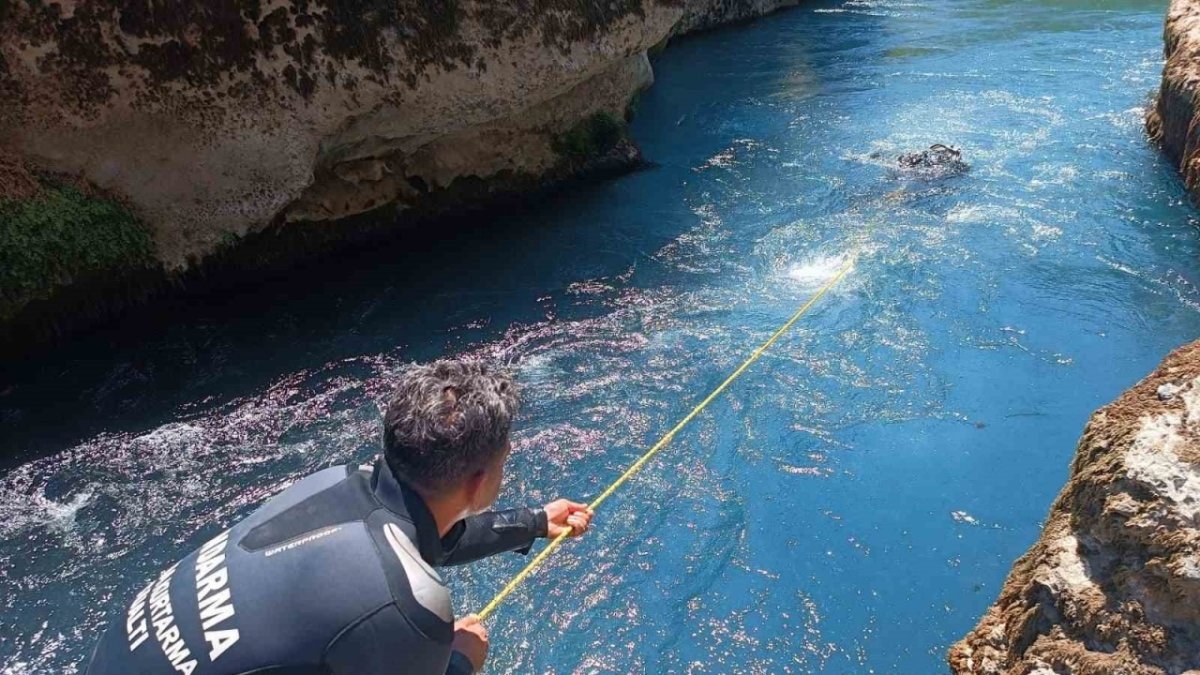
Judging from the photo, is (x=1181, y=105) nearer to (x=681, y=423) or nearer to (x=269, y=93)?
(x=681, y=423)

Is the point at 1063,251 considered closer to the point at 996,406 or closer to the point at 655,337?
the point at 996,406

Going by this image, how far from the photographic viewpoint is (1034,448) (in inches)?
230

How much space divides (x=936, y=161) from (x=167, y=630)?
36.2 feet

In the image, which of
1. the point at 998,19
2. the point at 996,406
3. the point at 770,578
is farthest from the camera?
the point at 998,19

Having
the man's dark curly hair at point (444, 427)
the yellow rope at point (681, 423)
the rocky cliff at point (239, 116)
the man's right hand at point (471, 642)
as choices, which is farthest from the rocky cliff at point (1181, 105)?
the man's dark curly hair at point (444, 427)

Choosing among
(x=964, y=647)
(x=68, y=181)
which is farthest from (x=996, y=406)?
(x=68, y=181)

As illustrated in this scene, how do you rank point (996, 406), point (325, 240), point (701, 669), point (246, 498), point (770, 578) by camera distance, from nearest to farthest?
1. point (701, 669)
2. point (770, 578)
3. point (246, 498)
4. point (996, 406)
5. point (325, 240)

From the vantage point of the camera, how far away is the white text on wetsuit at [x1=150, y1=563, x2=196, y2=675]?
1979mm

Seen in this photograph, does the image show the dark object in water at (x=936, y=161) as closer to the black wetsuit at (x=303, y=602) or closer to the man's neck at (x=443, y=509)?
A: the man's neck at (x=443, y=509)

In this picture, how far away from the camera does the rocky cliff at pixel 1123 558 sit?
9.41 feet

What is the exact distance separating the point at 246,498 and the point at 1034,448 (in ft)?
17.1

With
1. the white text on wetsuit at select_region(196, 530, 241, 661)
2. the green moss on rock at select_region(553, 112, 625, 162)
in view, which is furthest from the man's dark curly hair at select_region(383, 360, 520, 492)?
the green moss on rock at select_region(553, 112, 625, 162)

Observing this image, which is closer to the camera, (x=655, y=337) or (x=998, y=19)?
(x=655, y=337)

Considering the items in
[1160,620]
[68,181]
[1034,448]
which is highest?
[68,181]
